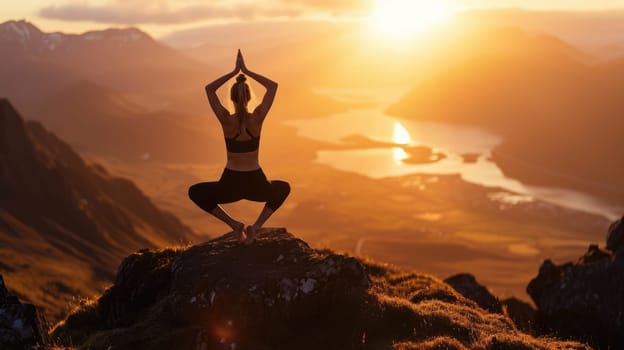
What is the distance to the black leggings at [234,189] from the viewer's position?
524 inches

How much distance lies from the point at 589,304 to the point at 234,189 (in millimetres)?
15710

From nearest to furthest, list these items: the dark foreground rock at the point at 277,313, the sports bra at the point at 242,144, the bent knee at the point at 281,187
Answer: the dark foreground rock at the point at 277,313 → the sports bra at the point at 242,144 → the bent knee at the point at 281,187

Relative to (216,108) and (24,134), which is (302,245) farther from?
(24,134)

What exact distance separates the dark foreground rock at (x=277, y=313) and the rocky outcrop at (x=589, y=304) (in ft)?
26.8

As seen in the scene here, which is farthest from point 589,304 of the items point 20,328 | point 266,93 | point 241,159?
point 20,328

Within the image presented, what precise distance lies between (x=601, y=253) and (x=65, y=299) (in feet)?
344

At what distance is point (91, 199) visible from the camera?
17750 centimetres

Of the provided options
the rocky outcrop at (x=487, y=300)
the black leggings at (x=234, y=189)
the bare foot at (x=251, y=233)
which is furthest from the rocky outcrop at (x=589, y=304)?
the black leggings at (x=234, y=189)

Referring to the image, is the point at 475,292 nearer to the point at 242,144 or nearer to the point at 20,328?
the point at 242,144

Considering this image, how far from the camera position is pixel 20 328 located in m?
9.69

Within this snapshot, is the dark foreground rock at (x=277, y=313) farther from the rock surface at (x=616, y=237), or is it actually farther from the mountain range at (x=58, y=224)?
the mountain range at (x=58, y=224)

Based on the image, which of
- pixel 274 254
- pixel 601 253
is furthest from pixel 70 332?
pixel 601 253

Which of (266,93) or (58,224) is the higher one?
(266,93)

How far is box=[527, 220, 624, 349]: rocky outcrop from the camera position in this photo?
2108 centimetres
